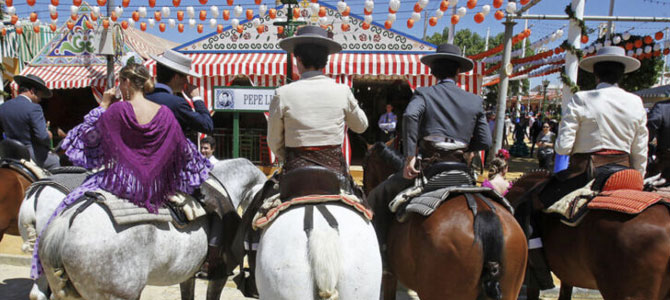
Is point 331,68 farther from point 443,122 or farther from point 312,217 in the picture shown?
point 312,217

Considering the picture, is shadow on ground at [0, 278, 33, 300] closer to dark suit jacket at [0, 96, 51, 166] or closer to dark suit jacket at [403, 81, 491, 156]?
dark suit jacket at [0, 96, 51, 166]

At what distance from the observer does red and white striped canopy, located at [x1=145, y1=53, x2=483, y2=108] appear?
11.6 metres

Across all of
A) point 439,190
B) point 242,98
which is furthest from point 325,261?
point 242,98

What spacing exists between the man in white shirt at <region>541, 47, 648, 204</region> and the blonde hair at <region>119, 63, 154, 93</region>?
3201mm

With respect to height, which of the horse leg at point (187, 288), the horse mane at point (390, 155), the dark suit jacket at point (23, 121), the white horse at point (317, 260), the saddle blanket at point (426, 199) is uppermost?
the dark suit jacket at point (23, 121)

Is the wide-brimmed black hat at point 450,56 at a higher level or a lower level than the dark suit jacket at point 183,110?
higher

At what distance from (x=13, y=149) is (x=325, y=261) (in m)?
4.56

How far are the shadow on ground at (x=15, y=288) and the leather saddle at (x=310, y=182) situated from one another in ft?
13.5

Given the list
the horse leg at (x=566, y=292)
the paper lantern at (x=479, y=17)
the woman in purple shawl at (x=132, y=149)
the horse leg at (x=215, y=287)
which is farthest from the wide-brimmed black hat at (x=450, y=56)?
the paper lantern at (x=479, y=17)

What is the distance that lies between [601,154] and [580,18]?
5.94 metres

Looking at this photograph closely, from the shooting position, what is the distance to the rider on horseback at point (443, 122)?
3.26 metres

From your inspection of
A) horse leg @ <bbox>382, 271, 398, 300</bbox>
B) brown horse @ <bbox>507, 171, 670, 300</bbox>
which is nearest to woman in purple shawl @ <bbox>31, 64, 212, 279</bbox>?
horse leg @ <bbox>382, 271, 398, 300</bbox>

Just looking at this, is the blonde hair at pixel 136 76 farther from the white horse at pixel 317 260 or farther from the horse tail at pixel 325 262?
the horse tail at pixel 325 262

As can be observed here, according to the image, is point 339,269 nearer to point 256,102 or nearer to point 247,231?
point 247,231
